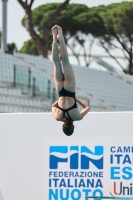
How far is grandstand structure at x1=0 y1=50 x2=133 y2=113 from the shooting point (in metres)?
15.6

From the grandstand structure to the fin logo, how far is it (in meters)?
8.56

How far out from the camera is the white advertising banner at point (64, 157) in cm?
662

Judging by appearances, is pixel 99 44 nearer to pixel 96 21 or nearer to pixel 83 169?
pixel 96 21

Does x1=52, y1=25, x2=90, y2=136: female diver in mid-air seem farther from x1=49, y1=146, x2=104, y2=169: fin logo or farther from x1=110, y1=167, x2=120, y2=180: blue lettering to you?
x1=110, y1=167, x2=120, y2=180: blue lettering

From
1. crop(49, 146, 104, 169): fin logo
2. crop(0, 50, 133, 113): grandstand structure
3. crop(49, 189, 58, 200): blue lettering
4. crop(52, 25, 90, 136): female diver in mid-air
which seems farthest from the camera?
crop(0, 50, 133, 113): grandstand structure

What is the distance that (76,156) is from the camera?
6762 mm

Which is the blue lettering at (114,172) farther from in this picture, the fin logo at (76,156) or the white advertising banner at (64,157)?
the fin logo at (76,156)

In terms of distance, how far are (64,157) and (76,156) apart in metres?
0.13

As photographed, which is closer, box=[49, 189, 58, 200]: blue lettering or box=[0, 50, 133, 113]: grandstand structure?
box=[49, 189, 58, 200]: blue lettering

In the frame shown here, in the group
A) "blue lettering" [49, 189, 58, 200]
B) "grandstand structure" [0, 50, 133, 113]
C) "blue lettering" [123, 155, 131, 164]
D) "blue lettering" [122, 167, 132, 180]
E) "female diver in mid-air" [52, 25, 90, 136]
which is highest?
"grandstand structure" [0, 50, 133, 113]

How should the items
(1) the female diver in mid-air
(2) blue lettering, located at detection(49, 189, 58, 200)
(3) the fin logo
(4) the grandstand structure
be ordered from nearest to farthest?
(1) the female diver in mid-air
(3) the fin logo
(2) blue lettering, located at detection(49, 189, 58, 200)
(4) the grandstand structure

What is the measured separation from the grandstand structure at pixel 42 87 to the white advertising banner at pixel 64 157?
838 cm

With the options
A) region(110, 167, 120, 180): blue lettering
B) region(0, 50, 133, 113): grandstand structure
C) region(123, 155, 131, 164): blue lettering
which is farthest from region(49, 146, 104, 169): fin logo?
region(0, 50, 133, 113): grandstand structure

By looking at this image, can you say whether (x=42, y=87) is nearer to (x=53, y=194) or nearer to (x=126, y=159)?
(x=53, y=194)
